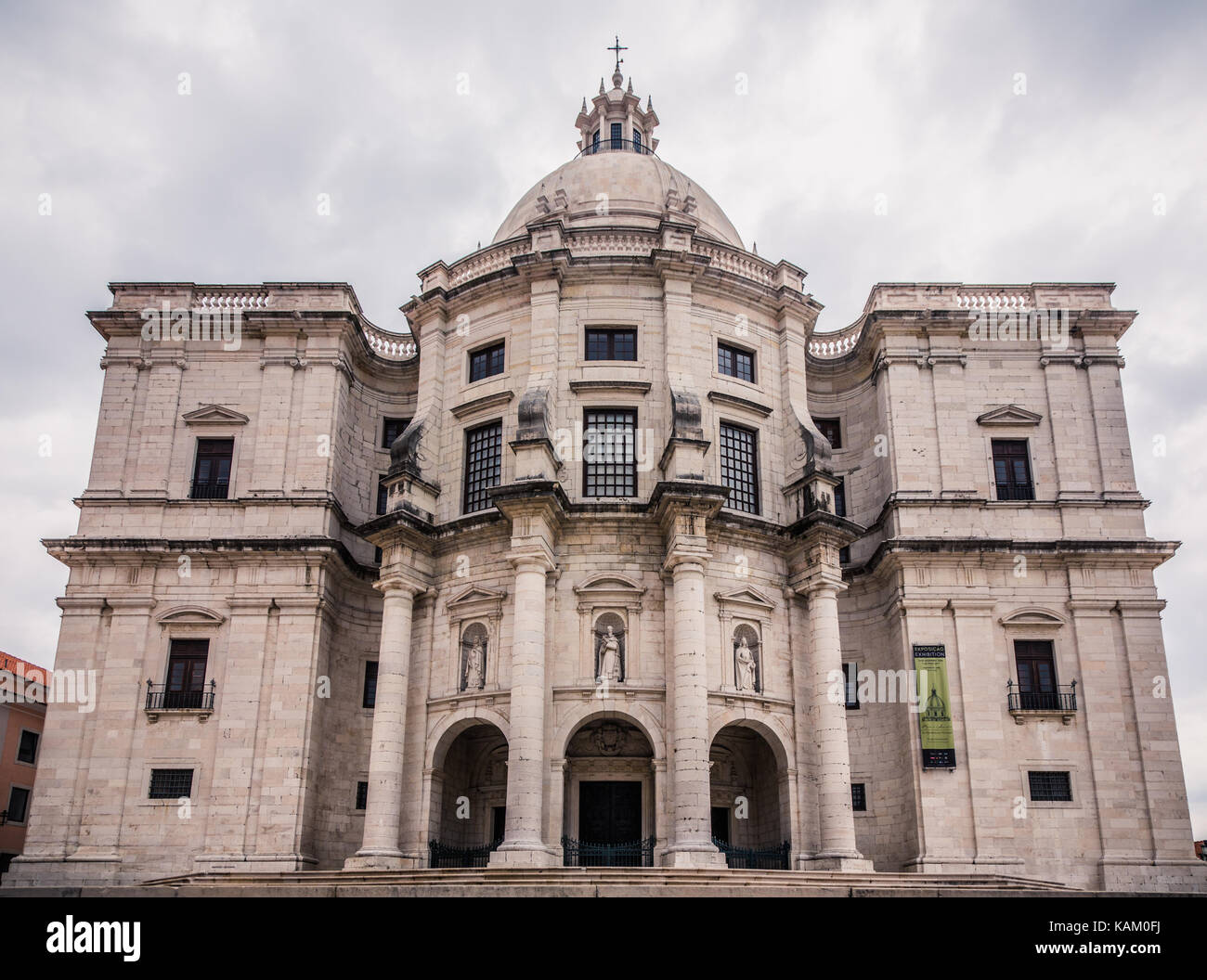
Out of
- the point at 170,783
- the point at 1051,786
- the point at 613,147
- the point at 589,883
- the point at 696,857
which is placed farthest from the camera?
the point at 613,147

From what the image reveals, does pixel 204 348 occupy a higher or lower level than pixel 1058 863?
higher

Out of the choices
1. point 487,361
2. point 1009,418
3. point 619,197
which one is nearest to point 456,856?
point 487,361

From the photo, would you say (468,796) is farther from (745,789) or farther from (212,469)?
(212,469)

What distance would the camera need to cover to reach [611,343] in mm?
31188

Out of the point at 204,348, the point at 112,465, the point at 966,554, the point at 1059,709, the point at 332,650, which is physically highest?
the point at 204,348

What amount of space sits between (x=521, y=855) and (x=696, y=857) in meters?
4.34

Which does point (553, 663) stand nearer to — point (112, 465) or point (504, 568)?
point (504, 568)

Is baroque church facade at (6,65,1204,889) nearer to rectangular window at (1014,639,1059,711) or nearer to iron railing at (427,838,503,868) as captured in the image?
rectangular window at (1014,639,1059,711)

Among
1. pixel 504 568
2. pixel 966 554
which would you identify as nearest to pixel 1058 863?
pixel 966 554

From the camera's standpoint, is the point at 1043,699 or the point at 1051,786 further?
the point at 1043,699

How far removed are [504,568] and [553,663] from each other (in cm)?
318

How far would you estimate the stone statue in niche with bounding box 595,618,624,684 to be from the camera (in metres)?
27.0

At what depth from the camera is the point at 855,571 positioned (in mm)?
33219
